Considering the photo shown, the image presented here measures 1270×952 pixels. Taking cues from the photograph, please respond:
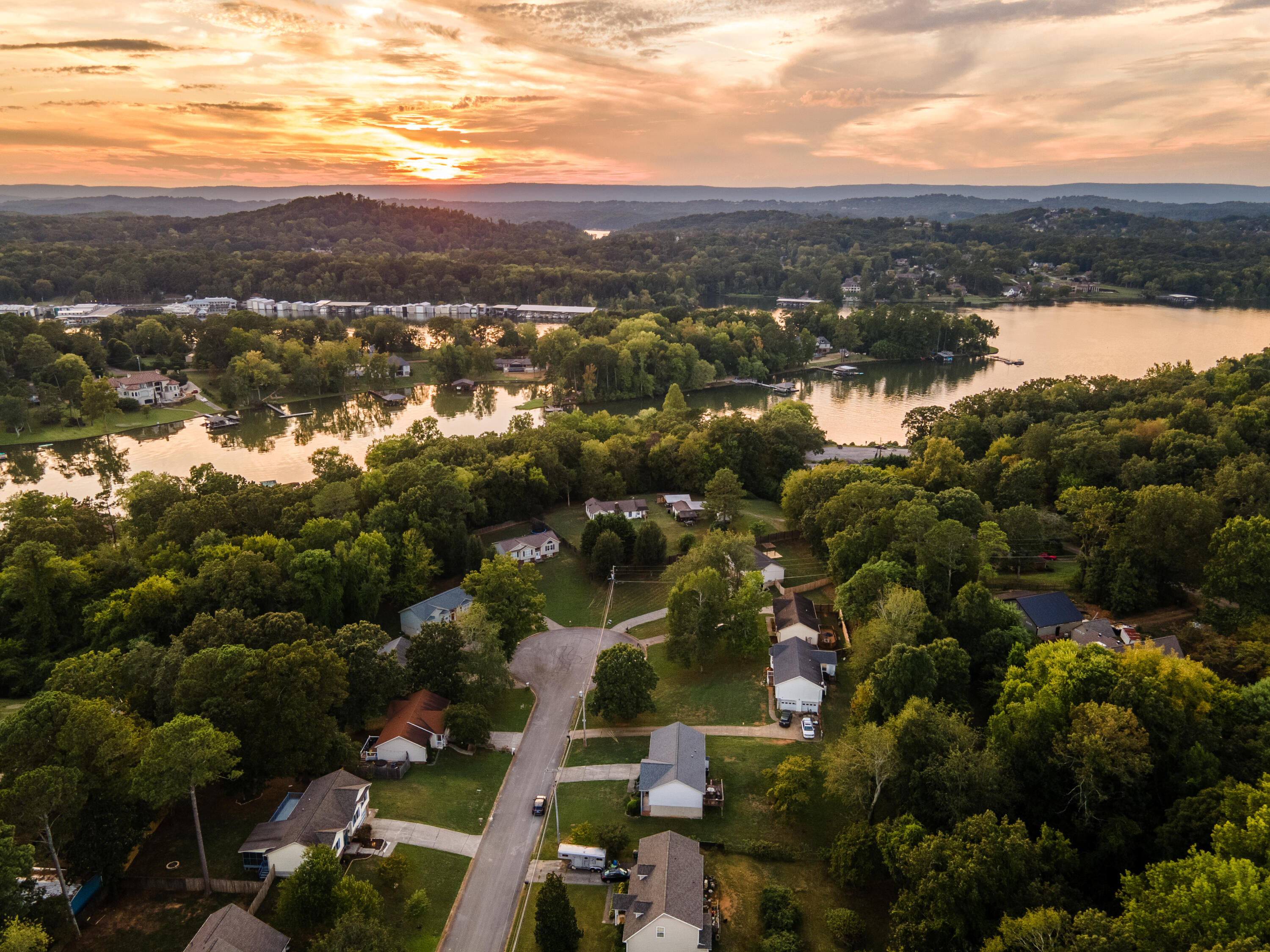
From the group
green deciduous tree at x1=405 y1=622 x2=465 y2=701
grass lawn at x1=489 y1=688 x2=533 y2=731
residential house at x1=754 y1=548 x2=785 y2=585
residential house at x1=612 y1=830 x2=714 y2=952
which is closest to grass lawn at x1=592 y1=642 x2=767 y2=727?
grass lawn at x1=489 y1=688 x2=533 y2=731

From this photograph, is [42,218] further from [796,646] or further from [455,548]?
[796,646]

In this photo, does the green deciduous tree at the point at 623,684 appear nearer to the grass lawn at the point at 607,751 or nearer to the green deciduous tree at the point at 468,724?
the grass lawn at the point at 607,751

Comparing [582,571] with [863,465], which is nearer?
[582,571]

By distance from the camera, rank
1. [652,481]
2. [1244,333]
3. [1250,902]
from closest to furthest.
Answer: [1250,902] < [652,481] < [1244,333]

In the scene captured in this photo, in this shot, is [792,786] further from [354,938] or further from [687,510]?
[687,510]

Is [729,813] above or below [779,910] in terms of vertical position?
below

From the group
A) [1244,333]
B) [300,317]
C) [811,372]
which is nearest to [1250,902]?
[811,372]

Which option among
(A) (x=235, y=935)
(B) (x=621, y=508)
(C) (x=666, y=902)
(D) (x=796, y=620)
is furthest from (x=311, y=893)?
(B) (x=621, y=508)
